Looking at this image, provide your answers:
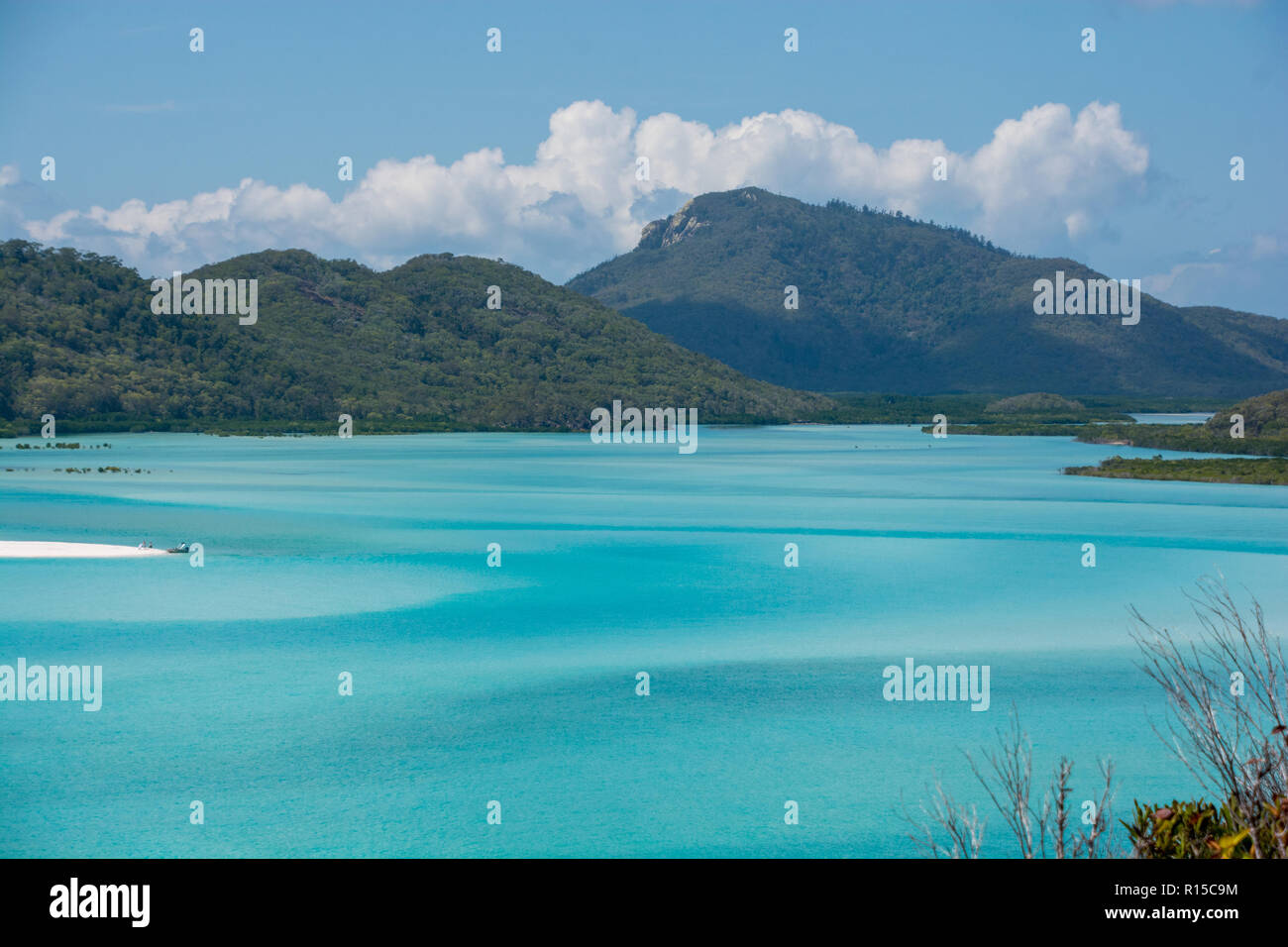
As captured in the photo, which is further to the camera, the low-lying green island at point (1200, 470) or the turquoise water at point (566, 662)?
the low-lying green island at point (1200, 470)

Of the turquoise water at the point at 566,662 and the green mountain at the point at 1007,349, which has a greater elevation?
the green mountain at the point at 1007,349

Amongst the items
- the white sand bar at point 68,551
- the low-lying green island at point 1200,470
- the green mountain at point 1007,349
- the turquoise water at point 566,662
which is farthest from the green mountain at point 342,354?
the green mountain at point 1007,349

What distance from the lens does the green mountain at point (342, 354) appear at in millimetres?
82500

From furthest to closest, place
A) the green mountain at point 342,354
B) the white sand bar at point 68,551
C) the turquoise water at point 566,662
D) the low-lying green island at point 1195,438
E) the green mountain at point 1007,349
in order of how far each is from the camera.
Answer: the green mountain at point 1007,349, the green mountain at point 342,354, the low-lying green island at point 1195,438, the white sand bar at point 68,551, the turquoise water at point 566,662

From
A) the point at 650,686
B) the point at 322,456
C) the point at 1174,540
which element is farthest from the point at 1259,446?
the point at 650,686

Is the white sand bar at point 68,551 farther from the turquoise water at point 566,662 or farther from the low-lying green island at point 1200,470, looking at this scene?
the low-lying green island at point 1200,470

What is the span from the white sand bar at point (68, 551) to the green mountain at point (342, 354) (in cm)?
5369

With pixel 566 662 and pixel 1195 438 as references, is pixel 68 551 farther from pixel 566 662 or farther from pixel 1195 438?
pixel 1195 438

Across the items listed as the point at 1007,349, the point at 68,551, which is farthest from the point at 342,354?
the point at 1007,349

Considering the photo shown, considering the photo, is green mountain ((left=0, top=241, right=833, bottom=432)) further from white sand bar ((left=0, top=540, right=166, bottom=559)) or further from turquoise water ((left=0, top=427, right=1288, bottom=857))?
white sand bar ((left=0, top=540, right=166, bottom=559))

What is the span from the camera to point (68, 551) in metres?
24.0

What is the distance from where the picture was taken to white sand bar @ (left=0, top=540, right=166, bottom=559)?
2339 cm

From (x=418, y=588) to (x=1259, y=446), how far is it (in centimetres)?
4296
